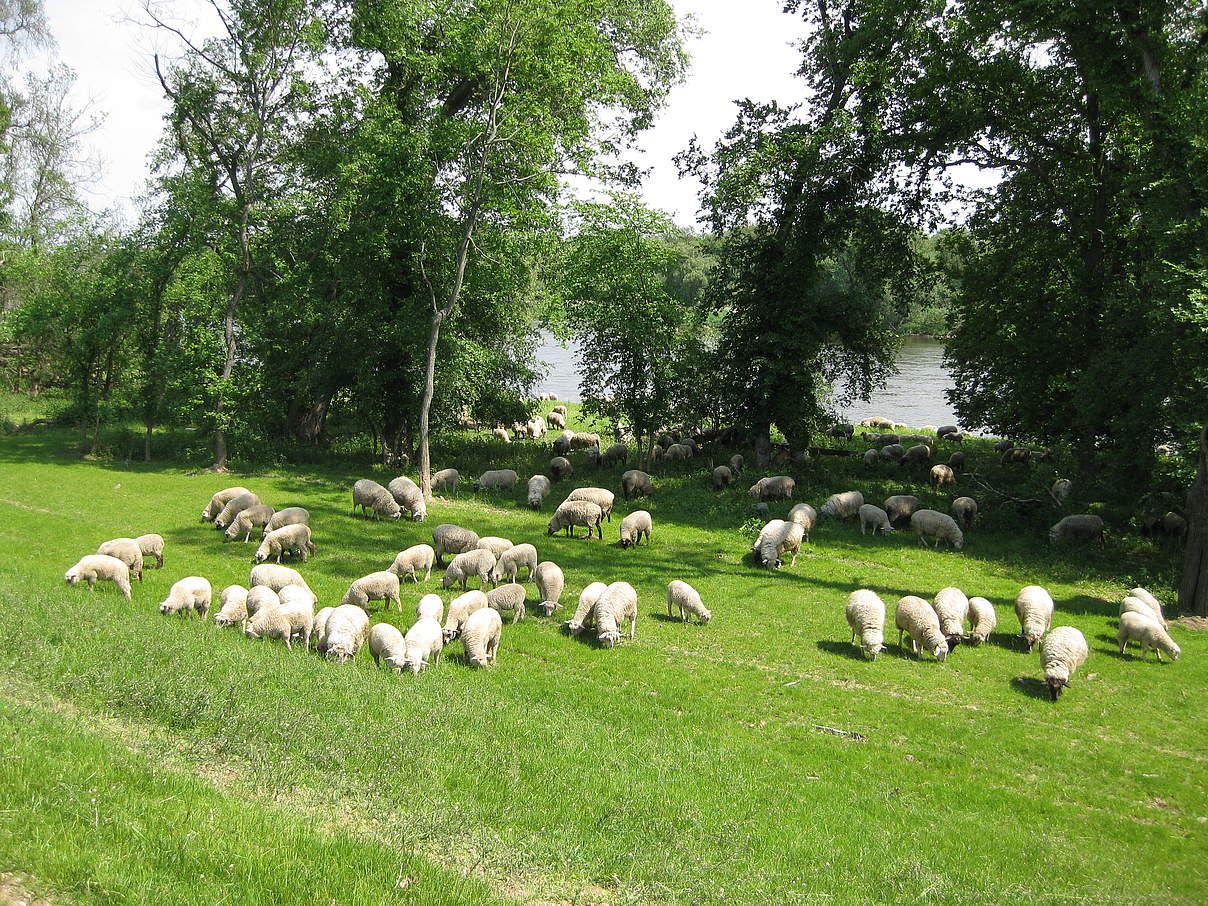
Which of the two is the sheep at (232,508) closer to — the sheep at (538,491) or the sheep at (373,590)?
the sheep at (373,590)

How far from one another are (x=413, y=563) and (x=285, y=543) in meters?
3.27

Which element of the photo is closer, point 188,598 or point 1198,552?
point 188,598

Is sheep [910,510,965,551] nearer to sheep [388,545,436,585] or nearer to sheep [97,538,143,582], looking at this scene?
sheep [388,545,436,585]

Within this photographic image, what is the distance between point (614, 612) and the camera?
47.1ft

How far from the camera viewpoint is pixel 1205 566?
17906 millimetres

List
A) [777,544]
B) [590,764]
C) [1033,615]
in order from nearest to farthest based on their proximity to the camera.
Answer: [590,764] < [1033,615] < [777,544]

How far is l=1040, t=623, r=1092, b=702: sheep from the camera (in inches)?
495

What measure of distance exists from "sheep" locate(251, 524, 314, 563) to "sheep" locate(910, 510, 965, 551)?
17.4 meters

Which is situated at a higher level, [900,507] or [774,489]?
[774,489]

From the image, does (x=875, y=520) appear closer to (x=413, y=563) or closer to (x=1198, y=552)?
(x=1198, y=552)

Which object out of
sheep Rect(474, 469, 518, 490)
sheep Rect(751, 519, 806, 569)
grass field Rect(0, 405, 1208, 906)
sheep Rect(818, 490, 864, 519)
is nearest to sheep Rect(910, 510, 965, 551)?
sheep Rect(818, 490, 864, 519)

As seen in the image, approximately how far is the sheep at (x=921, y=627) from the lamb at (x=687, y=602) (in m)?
3.74

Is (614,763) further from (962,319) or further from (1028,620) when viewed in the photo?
(962,319)

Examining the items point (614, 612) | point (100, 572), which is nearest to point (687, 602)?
point (614, 612)
